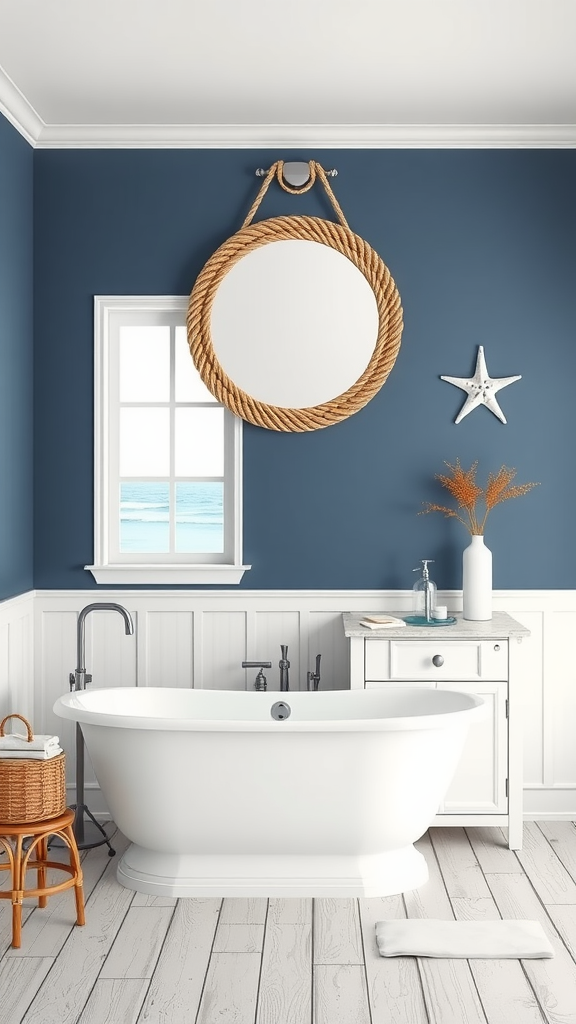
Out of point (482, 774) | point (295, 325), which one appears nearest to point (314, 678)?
point (482, 774)

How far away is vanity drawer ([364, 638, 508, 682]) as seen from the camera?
3678 millimetres

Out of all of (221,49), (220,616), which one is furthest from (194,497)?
(221,49)

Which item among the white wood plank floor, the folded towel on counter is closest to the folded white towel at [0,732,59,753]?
the white wood plank floor

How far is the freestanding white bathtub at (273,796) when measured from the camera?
3125mm

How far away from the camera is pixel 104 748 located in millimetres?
3201

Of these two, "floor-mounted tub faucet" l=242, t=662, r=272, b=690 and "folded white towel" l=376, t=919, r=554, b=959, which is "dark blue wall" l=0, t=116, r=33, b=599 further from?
"folded white towel" l=376, t=919, r=554, b=959

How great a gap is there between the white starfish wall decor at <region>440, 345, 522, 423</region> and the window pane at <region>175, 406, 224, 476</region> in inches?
39.6

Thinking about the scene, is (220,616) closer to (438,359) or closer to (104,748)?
(104,748)

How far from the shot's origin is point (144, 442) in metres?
4.18

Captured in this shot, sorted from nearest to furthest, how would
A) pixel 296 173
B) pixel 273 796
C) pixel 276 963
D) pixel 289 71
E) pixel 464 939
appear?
pixel 276 963 → pixel 464 939 → pixel 273 796 → pixel 289 71 → pixel 296 173

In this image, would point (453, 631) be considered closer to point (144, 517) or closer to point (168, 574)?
point (168, 574)

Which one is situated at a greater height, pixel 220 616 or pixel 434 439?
pixel 434 439

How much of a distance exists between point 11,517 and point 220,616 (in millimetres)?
948

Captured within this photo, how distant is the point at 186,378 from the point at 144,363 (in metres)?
0.19
